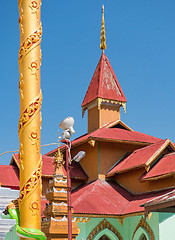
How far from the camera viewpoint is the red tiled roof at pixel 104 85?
913 inches

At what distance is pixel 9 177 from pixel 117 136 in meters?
5.55

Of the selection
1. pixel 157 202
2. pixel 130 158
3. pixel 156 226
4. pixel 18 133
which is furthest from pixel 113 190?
pixel 18 133

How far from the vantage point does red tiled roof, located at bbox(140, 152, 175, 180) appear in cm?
1709

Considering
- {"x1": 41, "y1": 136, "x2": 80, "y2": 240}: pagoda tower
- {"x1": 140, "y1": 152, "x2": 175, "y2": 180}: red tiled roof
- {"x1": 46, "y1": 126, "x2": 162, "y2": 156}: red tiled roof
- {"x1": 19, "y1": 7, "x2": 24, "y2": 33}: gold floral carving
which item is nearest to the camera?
{"x1": 19, "y1": 7, "x2": 24, "y2": 33}: gold floral carving

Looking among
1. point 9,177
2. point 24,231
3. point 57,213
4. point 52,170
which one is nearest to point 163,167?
point 52,170

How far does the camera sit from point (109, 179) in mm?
20656

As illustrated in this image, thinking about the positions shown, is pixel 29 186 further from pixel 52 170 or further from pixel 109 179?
pixel 52 170

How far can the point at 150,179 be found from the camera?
17.7m

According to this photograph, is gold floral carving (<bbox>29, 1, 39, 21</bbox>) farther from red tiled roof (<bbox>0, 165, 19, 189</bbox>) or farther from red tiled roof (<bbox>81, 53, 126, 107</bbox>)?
red tiled roof (<bbox>81, 53, 126, 107</bbox>)

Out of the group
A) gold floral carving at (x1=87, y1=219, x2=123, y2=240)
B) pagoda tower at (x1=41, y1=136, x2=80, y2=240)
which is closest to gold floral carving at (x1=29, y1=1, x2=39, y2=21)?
pagoda tower at (x1=41, y1=136, x2=80, y2=240)

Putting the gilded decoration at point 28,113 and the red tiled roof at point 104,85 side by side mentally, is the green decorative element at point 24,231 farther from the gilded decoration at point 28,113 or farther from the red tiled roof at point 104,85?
the red tiled roof at point 104,85

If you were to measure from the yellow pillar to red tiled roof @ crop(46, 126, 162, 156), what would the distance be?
14136mm

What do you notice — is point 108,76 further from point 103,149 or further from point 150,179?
point 150,179

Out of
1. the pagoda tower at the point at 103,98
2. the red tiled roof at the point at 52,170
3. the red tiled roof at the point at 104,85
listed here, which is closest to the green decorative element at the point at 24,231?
the red tiled roof at the point at 52,170
